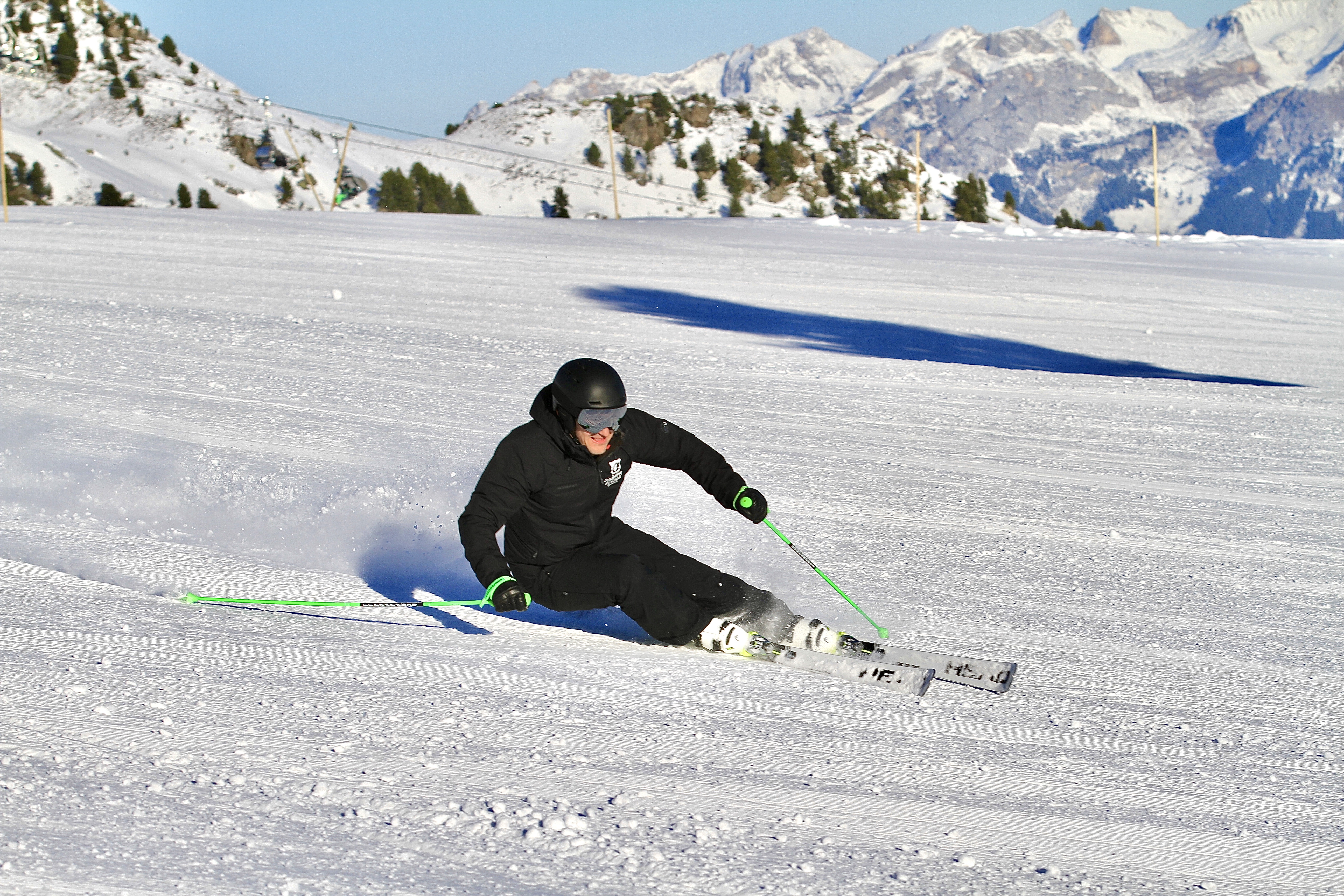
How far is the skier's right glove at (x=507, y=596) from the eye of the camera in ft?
12.3

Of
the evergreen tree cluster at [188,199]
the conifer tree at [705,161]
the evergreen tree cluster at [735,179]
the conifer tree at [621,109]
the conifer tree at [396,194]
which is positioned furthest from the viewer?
the conifer tree at [621,109]

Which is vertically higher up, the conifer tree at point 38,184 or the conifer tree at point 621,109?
the conifer tree at point 621,109

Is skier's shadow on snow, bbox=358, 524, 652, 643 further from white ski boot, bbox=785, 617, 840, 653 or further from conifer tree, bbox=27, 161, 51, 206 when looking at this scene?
conifer tree, bbox=27, 161, 51, 206

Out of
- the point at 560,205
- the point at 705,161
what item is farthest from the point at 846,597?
the point at 705,161

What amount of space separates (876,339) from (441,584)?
27.0 ft

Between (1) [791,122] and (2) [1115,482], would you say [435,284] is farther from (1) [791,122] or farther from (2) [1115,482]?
(1) [791,122]

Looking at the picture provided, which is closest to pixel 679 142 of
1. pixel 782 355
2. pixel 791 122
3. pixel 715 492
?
pixel 791 122

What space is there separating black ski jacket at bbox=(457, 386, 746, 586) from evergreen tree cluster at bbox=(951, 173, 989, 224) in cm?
4618

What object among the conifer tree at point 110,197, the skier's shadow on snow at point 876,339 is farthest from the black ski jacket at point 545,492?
the conifer tree at point 110,197

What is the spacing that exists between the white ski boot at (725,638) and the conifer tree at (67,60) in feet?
352

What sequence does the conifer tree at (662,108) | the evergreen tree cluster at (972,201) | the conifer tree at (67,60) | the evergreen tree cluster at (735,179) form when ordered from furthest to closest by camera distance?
the conifer tree at (67,60) → the conifer tree at (662,108) → the evergreen tree cluster at (735,179) → the evergreen tree cluster at (972,201)

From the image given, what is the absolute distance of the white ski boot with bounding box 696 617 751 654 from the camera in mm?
4141

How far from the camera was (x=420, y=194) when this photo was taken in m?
69.2

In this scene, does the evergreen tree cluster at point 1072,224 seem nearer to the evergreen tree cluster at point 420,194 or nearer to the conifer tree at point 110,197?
the conifer tree at point 110,197
